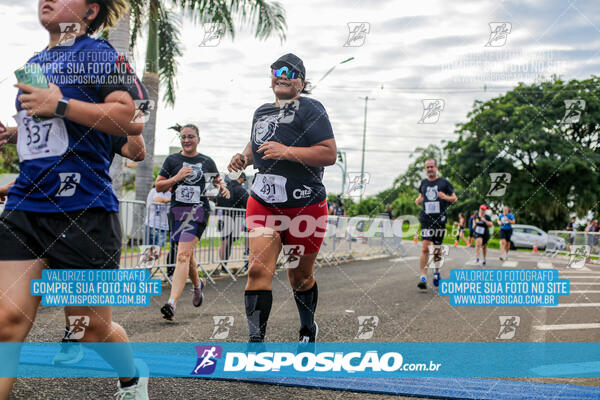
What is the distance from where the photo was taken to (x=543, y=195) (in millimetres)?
27078

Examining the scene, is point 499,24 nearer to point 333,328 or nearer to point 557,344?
point 557,344

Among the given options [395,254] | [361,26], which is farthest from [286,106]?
[395,254]

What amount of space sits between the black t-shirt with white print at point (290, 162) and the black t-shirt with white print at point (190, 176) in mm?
2302

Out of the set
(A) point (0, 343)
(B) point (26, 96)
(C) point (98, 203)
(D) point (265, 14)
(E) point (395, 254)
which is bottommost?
(E) point (395, 254)

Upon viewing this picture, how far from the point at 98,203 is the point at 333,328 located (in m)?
3.52

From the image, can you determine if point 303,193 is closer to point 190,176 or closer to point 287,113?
point 287,113

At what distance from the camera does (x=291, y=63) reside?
358 cm

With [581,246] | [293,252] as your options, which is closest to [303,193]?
[293,252]

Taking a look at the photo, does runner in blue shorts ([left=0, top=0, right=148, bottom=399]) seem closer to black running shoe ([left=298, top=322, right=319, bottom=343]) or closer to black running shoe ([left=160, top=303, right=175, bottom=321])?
black running shoe ([left=298, top=322, right=319, bottom=343])

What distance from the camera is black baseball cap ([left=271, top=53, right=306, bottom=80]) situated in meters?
3.57

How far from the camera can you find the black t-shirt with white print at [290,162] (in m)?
3.50

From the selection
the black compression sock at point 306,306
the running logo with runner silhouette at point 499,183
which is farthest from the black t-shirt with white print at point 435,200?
the black compression sock at point 306,306

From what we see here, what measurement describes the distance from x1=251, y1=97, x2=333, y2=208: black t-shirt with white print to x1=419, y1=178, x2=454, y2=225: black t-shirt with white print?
5.57 m

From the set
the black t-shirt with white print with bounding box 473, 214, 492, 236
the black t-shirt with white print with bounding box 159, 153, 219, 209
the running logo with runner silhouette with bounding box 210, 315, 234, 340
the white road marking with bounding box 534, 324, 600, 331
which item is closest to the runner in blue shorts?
the running logo with runner silhouette with bounding box 210, 315, 234, 340
